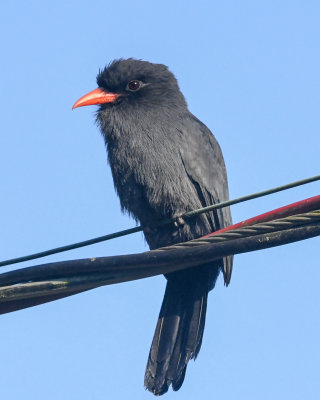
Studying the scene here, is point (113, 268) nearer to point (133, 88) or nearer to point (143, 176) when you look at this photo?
point (143, 176)

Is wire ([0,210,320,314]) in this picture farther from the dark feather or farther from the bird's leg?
the bird's leg

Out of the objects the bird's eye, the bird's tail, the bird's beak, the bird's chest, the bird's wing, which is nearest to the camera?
the bird's tail

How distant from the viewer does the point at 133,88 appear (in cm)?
678

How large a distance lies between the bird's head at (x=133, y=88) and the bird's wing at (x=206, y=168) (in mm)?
337

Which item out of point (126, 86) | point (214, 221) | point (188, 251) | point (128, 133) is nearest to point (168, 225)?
point (214, 221)

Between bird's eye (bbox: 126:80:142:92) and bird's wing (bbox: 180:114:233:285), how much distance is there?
56 cm

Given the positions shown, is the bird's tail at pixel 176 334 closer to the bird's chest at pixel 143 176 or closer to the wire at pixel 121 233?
the bird's chest at pixel 143 176

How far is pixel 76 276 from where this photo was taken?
12.2 feet

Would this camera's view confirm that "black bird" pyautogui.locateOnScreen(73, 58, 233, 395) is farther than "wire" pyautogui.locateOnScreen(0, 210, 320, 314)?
Yes

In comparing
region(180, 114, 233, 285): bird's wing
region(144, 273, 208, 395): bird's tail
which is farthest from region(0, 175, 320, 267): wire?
region(180, 114, 233, 285): bird's wing

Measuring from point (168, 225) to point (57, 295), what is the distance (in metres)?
2.44

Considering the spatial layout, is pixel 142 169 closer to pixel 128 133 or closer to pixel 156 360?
pixel 128 133

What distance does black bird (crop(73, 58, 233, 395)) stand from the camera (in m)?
5.70

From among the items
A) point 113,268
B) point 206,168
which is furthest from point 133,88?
point 113,268
